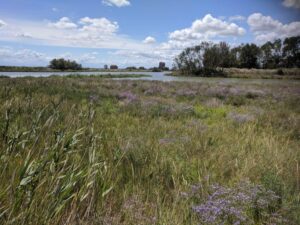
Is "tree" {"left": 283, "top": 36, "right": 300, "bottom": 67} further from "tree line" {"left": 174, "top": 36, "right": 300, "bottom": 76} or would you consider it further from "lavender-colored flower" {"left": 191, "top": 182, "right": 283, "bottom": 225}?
"tree line" {"left": 174, "top": 36, "right": 300, "bottom": 76}

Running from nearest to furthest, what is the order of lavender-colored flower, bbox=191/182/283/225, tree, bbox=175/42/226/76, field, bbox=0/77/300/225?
field, bbox=0/77/300/225 < lavender-colored flower, bbox=191/182/283/225 < tree, bbox=175/42/226/76

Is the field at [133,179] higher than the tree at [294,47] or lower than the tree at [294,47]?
lower

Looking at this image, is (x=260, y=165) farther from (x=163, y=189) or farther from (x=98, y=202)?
(x=98, y=202)

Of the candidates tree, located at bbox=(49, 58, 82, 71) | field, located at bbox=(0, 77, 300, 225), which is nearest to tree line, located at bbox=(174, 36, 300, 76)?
tree, located at bbox=(49, 58, 82, 71)

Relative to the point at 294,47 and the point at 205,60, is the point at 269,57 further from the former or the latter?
the point at 294,47

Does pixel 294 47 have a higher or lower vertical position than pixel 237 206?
higher

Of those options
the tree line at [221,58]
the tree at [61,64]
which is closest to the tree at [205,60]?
the tree line at [221,58]

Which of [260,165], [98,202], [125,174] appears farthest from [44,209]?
[260,165]

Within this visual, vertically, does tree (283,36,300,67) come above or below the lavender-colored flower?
above

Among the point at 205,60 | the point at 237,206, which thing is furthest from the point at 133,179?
the point at 205,60

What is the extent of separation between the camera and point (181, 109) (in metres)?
9.16

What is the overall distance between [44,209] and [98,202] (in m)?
0.66

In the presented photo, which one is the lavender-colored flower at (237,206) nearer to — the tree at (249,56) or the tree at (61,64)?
the tree at (249,56)

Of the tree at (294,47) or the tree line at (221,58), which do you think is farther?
the tree line at (221,58)
